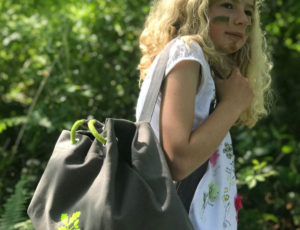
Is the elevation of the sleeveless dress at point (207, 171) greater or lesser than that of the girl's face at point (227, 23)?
lesser

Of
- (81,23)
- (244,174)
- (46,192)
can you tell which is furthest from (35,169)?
(46,192)

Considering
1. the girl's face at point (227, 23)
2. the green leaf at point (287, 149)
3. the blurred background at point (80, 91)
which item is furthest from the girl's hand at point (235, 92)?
the green leaf at point (287, 149)

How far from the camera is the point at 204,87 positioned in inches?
73.2

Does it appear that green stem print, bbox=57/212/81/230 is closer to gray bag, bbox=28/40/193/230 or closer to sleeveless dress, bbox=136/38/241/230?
gray bag, bbox=28/40/193/230

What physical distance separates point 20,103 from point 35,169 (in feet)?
2.23

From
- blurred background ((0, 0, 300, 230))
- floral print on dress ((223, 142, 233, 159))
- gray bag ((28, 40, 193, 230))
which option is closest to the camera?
gray bag ((28, 40, 193, 230))

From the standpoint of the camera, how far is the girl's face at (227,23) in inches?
81.2

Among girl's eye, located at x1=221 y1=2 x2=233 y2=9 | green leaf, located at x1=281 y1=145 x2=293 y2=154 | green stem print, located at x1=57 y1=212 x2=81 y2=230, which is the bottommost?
green leaf, located at x1=281 y1=145 x2=293 y2=154

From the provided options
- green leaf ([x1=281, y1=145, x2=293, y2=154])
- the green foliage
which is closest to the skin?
the green foliage

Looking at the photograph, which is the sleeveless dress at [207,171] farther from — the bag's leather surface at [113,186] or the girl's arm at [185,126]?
the bag's leather surface at [113,186]

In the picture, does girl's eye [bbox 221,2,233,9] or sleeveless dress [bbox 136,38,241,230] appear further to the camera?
girl's eye [bbox 221,2,233,9]

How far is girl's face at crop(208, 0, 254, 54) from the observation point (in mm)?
2062

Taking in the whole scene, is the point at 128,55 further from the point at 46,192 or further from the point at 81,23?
the point at 46,192

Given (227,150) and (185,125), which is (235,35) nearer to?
(227,150)
